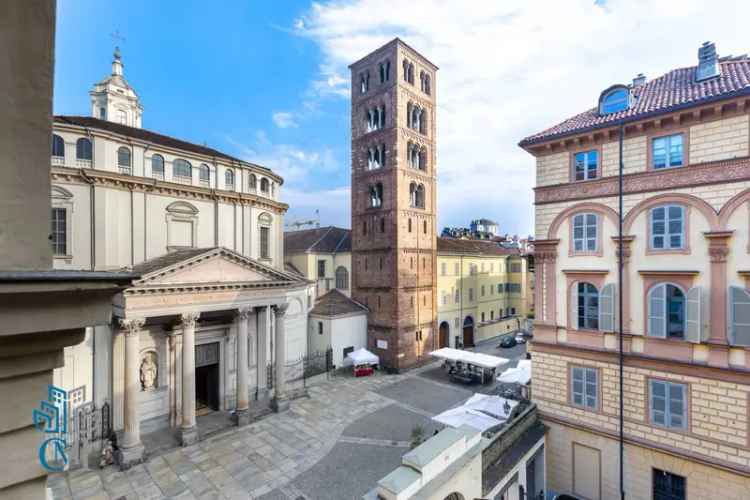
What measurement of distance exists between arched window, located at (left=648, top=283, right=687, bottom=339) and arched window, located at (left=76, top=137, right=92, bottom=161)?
24.5 meters

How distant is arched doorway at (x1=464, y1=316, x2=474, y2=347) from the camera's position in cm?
3603

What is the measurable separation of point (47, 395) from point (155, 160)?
1913 cm

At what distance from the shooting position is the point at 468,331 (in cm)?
3641

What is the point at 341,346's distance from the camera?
89.0ft

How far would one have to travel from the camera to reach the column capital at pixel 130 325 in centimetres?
1438

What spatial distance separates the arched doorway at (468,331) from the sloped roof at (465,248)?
7.14 metres

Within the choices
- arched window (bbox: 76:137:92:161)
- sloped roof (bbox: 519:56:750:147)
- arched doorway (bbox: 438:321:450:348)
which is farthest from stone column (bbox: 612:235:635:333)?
arched window (bbox: 76:137:92:161)

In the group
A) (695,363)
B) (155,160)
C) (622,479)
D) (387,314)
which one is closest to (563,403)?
(622,479)

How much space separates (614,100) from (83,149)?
23.6 metres

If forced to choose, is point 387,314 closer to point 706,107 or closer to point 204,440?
point 204,440

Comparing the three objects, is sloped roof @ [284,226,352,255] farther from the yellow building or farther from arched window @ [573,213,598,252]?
arched window @ [573,213,598,252]

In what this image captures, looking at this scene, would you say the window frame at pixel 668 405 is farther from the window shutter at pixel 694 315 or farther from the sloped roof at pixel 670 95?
the sloped roof at pixel 670 95

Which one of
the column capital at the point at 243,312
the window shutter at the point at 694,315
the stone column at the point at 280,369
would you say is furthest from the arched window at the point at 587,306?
the column capital at the point at 243,312

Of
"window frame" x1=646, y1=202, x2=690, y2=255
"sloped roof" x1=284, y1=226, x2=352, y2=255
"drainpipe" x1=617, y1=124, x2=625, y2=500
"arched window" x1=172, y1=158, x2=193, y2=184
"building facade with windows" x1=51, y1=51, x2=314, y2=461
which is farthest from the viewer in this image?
"sloped roof" x1=284, y1=226, x2=352, y2=255
